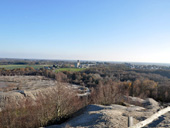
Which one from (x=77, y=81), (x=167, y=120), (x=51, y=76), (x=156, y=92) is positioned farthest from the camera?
(x=51, y=76)

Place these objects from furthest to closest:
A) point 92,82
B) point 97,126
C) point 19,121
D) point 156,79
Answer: point 92,82
point 156,79
point 19,121
point 97,126

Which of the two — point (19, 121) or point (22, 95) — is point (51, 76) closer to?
point (22, 95)

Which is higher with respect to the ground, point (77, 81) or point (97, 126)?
point (97, 126)

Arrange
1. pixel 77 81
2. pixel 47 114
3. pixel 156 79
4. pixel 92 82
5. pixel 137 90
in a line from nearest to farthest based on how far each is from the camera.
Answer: pixel 47 114, pixel 137 90, pixel 156 79, pixel 92 82, pixel 77 81

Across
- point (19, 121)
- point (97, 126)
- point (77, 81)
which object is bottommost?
point (77, 81)

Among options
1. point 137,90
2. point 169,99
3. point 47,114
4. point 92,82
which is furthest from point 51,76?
point 47,114

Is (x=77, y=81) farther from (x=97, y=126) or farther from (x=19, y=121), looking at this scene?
(x=97, y=126)

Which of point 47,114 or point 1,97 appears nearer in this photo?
point 47,114

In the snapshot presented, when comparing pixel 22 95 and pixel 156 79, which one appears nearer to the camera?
pixel 22 95

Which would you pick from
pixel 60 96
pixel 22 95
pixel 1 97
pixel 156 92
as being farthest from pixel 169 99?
pixel 1 97
